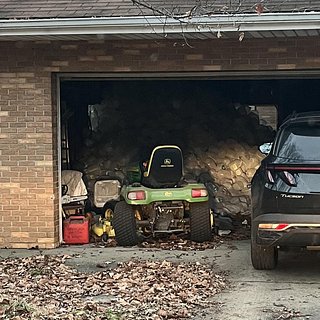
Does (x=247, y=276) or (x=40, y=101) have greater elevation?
(x=40, y=101)

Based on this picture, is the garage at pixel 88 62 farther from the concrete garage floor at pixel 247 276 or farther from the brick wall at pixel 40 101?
the concrete garage floor at pixel 247 276

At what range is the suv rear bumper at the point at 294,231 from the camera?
293 inches

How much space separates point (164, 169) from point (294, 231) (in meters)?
3.40

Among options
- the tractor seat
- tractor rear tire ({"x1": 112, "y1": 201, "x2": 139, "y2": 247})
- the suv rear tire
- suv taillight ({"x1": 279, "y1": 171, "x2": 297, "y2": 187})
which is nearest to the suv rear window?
suv taillight ({"x1": 279, "y1": 171, "x2": 297, "y2": 187})

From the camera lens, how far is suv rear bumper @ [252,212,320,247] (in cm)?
744

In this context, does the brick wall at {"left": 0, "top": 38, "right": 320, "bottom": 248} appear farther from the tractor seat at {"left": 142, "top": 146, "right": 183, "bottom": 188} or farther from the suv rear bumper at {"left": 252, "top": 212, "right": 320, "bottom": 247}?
the suv rear bumper at {"left": 252, "top": 212, "right": 320, "bottom": 247}

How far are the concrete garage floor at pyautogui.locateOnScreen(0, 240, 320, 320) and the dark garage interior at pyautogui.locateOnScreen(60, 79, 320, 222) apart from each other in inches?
114

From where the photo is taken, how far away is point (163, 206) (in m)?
10.5

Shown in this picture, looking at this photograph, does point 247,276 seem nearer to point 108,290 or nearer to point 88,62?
point 108,290

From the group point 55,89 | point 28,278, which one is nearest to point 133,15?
point 55,89

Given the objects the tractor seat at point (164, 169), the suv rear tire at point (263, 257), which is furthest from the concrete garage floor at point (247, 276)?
the tractor seat at point (164, 169)

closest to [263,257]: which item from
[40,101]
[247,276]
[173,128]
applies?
[247,276]

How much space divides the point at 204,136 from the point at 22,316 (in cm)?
811

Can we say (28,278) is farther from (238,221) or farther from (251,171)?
(251,171)
